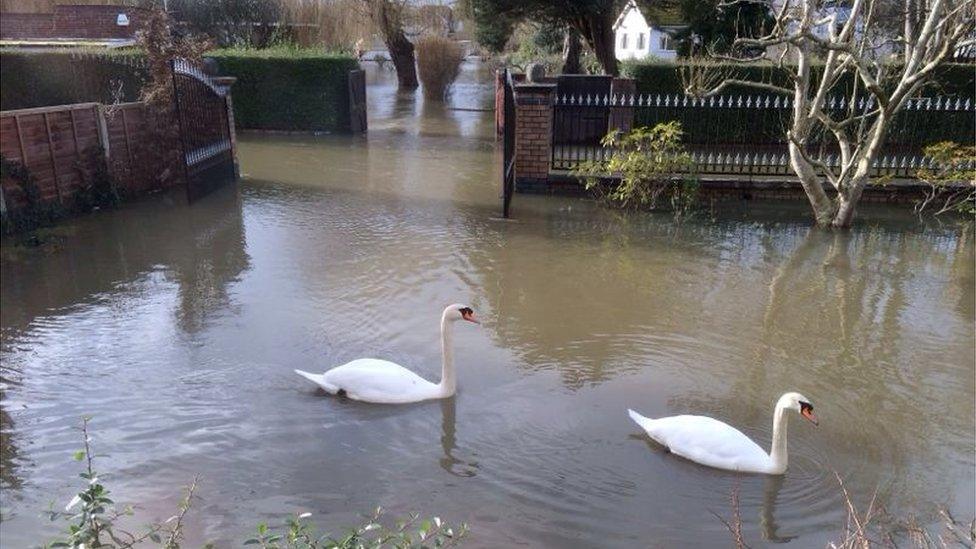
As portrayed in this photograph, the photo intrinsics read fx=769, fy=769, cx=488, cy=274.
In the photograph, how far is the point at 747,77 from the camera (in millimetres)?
15891

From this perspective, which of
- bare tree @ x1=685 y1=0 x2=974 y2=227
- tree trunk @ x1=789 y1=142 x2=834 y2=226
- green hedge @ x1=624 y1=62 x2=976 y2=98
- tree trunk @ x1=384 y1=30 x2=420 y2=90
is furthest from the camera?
tree trunk @ x1=384 y1=30 x2=420 y2=90

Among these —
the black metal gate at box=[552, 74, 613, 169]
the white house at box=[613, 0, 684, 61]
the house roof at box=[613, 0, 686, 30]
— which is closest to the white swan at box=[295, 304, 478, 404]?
the black metal gate at box=[552, 74, 613, 169]

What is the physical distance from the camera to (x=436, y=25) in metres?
31.7

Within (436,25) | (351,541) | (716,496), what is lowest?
(716,496)

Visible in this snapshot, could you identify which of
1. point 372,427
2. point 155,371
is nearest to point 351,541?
point 372,427

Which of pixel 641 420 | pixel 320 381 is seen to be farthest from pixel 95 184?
pixel 641 420

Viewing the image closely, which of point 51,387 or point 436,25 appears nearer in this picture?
point 51,387

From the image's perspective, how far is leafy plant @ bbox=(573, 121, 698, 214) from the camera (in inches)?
414

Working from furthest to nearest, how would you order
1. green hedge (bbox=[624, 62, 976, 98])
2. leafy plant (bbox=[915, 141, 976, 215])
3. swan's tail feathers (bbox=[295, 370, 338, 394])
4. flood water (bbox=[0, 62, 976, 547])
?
green hedge (bbox=[624, 62, 976, 98])
leafy plant (bbox=[915, 141, 976, 215])
swan's tail feathers (bbox=[295, 370, 338, 394])
flood water (bbox=[0, 62, 976, 547])

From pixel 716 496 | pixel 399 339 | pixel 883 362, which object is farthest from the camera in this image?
pixel 399 339

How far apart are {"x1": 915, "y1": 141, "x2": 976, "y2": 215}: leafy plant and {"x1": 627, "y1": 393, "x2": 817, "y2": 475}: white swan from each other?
23.8 feet

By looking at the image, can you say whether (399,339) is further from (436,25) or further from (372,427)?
(436,25)

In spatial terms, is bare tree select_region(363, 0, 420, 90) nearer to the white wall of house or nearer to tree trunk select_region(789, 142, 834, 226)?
the white wall of house

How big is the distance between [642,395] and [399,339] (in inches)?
82.1
